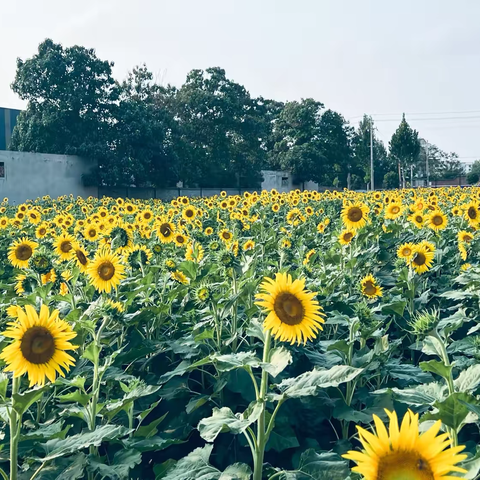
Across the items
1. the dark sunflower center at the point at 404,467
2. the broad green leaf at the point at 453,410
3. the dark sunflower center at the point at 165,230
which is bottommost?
the broad green leaf at the point at 453,410

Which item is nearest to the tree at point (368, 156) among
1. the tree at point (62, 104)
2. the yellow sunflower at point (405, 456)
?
the tree at point (62, 104)

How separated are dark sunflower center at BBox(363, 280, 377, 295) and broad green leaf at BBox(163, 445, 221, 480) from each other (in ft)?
7.66

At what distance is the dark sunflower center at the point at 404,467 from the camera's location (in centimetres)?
100

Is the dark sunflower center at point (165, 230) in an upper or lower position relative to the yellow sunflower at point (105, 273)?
upper

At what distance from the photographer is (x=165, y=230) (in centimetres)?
592

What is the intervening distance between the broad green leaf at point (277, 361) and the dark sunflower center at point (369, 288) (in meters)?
2.06

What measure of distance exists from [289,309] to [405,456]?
1.11 m

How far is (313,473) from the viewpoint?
1.91 m

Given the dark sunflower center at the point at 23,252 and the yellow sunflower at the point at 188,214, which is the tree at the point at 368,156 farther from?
the dark sunflower center at the point at 23,252

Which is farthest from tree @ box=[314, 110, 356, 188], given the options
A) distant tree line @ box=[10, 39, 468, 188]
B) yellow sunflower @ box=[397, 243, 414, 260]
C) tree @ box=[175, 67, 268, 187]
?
yellow sunflower @ box=[397, 243, 414, 260]

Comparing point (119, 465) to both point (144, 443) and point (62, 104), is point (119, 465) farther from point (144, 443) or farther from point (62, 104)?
point (62, 104)

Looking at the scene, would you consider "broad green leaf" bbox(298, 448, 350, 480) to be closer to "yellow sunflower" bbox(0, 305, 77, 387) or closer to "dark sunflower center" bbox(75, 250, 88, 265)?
"yellow sunflower" bbox(0, 305, 77, 387)

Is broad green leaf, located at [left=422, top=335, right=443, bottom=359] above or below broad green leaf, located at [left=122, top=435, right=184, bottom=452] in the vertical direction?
above

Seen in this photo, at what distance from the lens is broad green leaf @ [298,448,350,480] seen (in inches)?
74.6
